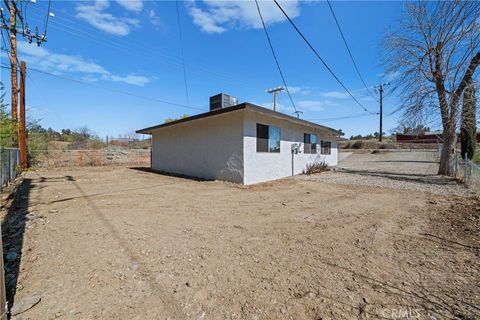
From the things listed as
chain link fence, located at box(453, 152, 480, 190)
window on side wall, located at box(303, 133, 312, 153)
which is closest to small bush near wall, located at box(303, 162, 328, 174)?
window on side wall, located at box(303, 133, 312, 153)

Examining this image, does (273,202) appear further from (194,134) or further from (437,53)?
(437,53)

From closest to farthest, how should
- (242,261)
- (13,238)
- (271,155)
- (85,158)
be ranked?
1. (242,261)
2. (13,238)
3. (271,155)
4. (85,158)

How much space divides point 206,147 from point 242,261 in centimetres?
805

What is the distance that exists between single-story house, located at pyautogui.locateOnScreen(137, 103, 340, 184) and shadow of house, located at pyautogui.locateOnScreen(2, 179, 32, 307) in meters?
6.05

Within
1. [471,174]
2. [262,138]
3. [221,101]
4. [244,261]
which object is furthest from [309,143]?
[244,261]

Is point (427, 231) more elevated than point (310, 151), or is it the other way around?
point (310, 151)

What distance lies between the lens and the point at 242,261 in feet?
9.08

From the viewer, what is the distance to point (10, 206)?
17.7ft

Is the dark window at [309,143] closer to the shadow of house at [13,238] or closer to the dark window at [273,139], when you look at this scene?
the dark window at [273,139]

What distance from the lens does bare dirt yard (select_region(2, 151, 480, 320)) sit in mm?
1972

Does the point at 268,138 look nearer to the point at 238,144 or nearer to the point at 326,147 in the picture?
the point at 238,144

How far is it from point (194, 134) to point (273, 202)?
653 centimetres

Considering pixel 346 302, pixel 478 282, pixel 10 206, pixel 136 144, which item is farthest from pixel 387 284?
pixel 136 144

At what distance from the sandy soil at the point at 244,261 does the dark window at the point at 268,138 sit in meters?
4.48
